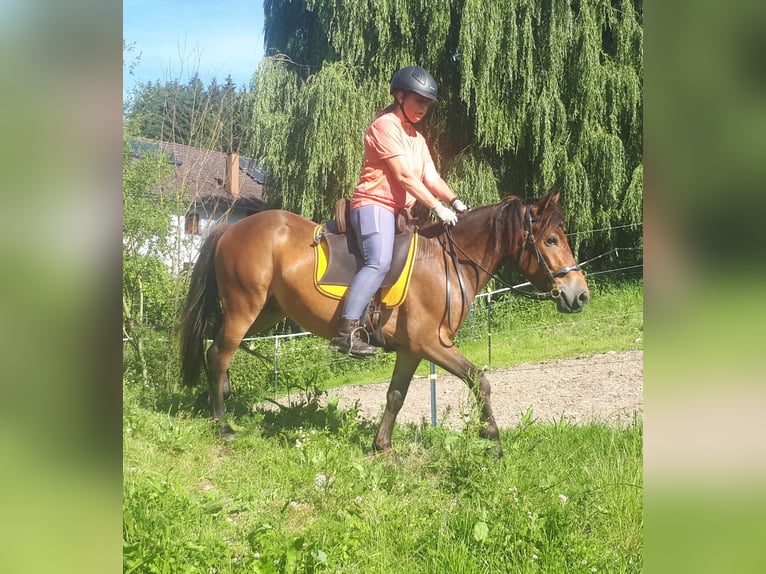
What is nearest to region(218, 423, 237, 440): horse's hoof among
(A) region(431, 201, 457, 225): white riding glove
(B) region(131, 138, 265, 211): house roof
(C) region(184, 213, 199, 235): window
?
(C) region(184, 213, 199, 235): window

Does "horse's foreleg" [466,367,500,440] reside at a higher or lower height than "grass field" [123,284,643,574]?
higher

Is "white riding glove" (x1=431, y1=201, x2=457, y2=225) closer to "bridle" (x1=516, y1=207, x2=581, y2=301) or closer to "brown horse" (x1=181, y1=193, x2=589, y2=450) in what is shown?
"brown horse" (x1=181, y1=193, x2=589, y2=450)

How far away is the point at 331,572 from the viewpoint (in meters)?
2.98

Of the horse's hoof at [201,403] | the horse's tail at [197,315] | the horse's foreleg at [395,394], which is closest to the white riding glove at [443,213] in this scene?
the horse's foreleg at [395,394]

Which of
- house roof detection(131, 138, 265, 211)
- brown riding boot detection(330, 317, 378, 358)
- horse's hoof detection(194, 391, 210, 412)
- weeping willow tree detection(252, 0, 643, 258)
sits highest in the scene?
weeping willow tree detection(252, 0, 643, 258)

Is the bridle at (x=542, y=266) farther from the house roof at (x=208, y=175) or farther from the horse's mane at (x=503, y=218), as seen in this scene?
the house roof at (x=208, y=175)

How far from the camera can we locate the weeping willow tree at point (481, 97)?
355 cm

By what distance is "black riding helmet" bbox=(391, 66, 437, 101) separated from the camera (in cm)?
341
